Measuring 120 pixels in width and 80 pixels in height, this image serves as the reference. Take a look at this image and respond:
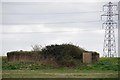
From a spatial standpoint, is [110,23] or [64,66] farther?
[110,23]

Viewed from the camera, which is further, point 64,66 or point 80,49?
point 80,49

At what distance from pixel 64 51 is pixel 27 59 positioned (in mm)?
4659

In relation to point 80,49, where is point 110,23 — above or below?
above

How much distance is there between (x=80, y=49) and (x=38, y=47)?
214 inches

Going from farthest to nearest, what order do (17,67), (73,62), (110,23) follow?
(110,23)
(73,62)
(17,67)

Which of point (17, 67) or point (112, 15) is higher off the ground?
point (112, 15)

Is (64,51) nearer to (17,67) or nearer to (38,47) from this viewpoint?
(38,47)

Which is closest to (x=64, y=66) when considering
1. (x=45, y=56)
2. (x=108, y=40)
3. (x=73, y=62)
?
(x=73, y=62)

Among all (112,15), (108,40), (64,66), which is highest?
(112,15)

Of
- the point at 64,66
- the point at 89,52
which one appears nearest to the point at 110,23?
the point at 89,52

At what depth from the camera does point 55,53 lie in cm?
4347

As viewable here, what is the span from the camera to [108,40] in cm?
4353

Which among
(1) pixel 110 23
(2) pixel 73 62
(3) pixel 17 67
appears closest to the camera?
(3) pixel 17 67

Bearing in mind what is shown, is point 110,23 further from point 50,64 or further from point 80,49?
point 50,64
